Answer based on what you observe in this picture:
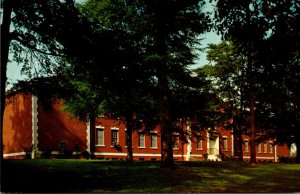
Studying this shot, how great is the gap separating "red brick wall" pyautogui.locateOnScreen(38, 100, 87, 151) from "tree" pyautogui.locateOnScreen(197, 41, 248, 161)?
44.0 ft

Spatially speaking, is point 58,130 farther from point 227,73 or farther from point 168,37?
point 227,73

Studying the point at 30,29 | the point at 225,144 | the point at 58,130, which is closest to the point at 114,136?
the point at 58,130

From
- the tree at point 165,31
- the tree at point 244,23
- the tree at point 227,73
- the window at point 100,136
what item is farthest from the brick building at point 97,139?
the tree at point 244,23

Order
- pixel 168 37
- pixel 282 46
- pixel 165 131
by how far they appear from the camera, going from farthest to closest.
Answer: pixel 165 131
pixel 168 37
pixel 282 46

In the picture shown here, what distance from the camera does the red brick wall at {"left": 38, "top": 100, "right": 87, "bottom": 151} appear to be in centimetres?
3291

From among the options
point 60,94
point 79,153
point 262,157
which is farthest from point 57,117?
point 262,157

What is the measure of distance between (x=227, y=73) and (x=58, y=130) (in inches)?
768

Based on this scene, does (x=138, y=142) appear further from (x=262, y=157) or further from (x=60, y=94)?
(x=60, y=94)

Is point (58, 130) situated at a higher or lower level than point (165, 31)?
lower

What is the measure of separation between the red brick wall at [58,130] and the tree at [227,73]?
1342 centimetres

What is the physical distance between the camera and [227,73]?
65.7 feet

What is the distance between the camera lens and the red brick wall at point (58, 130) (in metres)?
32.9

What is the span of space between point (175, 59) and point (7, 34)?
10767 millimetres

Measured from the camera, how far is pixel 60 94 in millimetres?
13844
